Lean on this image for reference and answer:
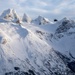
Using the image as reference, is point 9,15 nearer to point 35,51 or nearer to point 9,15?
point 9,15

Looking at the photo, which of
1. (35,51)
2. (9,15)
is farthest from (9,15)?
(35,51)

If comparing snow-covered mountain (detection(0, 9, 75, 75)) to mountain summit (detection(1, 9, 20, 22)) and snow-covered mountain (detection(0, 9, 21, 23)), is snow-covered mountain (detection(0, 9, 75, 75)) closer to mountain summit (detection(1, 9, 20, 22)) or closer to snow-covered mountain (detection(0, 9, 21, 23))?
snow-covered mountain (detection(0, 9, 21, 23))

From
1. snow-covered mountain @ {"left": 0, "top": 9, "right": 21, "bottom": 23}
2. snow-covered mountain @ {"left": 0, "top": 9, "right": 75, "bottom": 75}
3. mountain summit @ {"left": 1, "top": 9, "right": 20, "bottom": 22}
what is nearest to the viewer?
snow-covered mountain @ {"left": 0, "top": 9, "right": 75, "bottom": 75}

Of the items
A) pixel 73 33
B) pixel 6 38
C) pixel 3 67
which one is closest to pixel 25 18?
pixel 73 33

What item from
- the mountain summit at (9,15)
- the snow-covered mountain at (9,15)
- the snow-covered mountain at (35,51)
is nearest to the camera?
the snow-covered mountain at (35,51)

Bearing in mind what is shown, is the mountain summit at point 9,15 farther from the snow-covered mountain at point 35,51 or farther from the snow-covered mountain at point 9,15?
the snow-covered mountain at point 35,51

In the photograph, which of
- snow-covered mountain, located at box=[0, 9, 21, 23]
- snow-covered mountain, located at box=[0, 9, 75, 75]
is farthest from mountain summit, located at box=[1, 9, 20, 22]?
snow-covered mountain, located at box=[0, 9, 75, 75]

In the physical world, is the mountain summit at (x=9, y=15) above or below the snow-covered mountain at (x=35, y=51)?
above

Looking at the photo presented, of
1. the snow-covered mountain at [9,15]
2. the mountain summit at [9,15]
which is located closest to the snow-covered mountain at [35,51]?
the snow-covered mountain at [9,15]
